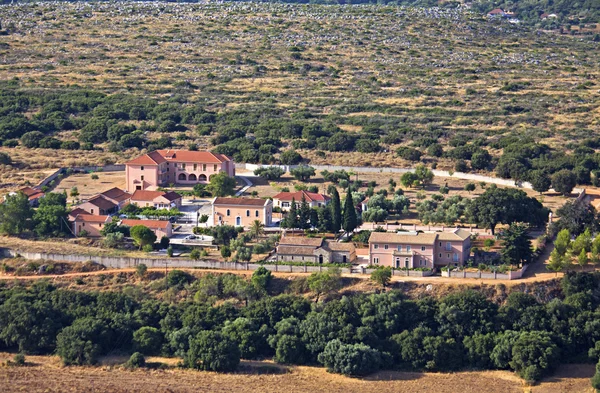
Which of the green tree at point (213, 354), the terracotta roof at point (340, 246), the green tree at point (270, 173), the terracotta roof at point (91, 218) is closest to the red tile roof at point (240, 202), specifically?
the terracotta roof at point (91, 218)

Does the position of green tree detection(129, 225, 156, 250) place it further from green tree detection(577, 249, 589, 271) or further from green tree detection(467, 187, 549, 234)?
green tree detection(577, 249, 589, 271)

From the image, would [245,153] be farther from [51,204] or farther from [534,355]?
[534,355]

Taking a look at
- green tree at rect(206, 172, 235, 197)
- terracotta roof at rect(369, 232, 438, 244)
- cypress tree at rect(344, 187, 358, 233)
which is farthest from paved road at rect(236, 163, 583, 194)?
terracotta roof at rect(369, 232, 438, 244)

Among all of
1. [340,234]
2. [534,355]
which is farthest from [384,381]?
[340,234]

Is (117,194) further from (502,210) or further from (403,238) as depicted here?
(502,210)

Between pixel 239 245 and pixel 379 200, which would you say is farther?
pixel 379 200

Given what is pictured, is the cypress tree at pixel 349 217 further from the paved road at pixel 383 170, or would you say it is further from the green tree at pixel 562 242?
the paved road at pixel 383 170
